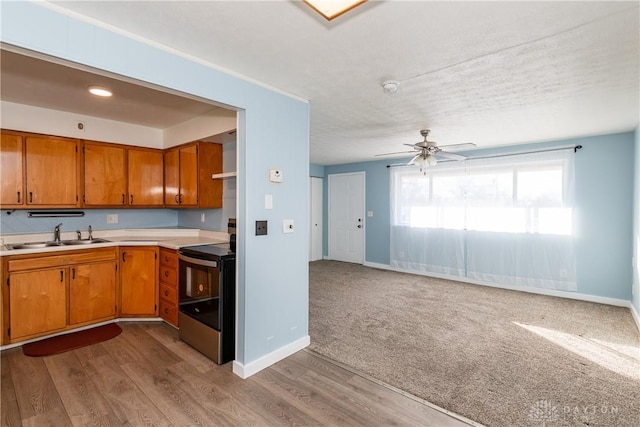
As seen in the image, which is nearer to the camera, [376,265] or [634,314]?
[634,314]

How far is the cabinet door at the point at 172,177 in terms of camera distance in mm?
3926

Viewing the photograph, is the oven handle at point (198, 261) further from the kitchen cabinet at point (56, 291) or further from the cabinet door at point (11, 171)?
the cabinet door at point (11, 171)

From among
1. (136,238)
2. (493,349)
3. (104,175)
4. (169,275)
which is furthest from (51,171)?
(493,349)

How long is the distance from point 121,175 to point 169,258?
1321 millimetres

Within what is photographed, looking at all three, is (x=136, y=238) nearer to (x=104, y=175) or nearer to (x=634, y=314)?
(x=104, y=175)

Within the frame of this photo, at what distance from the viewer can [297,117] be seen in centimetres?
283

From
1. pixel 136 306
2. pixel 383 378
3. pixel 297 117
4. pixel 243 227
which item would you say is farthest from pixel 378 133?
pixel 136 306

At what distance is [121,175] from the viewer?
377 centimetres

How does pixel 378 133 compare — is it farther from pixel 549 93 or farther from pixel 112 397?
pixel 112 397

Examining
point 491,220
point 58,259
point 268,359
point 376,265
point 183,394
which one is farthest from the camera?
point 376,265

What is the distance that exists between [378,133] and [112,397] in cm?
390

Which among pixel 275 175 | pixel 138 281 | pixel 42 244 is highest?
pixel 275 175

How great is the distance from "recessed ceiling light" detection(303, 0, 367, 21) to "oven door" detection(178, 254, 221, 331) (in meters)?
2.00

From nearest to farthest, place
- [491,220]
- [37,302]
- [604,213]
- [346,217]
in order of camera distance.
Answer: [37,302] < [604,213] < [491,220] < [346,217]
